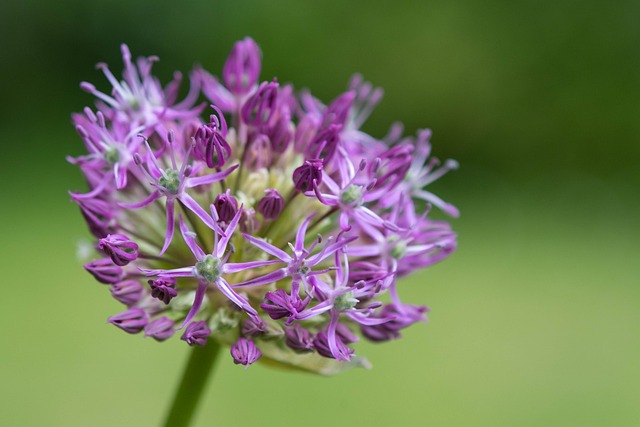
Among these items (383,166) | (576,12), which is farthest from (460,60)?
(383,166)

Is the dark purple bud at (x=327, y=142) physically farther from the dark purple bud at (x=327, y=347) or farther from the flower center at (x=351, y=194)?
the dark purple bud at (x=327, y=347)

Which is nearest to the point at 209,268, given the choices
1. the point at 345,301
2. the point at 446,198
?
the point at 345,301

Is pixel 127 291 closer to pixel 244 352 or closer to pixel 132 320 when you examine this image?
pixel 132 320

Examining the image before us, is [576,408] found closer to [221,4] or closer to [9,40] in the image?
[221,4]

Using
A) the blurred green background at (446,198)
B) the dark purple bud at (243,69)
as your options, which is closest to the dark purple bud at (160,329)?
the dark purple bud at (243,69)

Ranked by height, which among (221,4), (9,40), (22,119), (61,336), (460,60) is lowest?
(61,336)

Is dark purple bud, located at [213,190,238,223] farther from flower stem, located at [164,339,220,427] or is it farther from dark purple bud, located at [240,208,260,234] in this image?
flower stem, located at [164,339,220,427]
